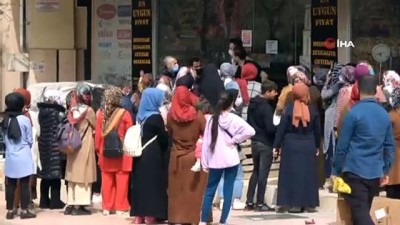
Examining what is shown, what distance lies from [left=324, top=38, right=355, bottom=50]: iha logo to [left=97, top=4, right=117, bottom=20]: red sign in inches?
234

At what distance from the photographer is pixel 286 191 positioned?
Result: 13523 mm

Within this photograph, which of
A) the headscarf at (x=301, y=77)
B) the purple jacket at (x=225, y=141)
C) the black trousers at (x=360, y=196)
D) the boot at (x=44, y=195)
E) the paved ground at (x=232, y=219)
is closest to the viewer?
the black trousers at (x=360, y=196)

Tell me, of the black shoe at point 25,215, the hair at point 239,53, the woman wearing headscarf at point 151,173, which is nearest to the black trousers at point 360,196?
the woman wearing headscarf at point 151,173

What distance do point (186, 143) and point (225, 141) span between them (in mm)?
536

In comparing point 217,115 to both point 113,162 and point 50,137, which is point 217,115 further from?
point 50,137

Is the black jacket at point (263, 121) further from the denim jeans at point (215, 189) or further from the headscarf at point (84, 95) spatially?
the headscarf at point (84, 95)

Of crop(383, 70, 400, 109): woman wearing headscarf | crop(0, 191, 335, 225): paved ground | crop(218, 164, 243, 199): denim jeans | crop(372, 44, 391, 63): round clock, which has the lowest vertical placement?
crop(0, 191, 335, 225): paved ground

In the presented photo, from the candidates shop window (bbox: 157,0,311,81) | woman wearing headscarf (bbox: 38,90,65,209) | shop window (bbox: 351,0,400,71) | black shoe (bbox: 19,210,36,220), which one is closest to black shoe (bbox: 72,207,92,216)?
woman wearing headscarf (bbox: 38,90,65,209)

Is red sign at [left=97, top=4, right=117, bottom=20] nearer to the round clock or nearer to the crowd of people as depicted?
the crowd of people

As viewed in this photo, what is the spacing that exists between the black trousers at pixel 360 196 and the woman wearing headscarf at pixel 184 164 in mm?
2654

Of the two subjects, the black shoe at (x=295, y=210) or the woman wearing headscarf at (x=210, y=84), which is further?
the woman wearing headscarf at (x=210, y=84)

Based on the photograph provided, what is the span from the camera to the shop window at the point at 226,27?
61.0ft

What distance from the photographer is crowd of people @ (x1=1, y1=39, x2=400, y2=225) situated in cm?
1212

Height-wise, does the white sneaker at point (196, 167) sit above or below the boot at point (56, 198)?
above
